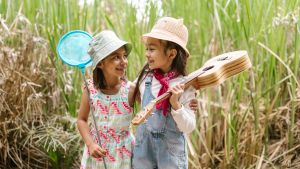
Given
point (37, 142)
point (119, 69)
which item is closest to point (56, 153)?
point (37, 142)

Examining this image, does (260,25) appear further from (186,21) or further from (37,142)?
(37,142)

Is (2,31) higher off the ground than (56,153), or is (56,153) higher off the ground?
(2,31)

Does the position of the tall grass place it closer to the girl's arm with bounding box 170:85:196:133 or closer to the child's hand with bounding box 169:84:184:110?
the girl's arm with bounding box 170:85:196:133

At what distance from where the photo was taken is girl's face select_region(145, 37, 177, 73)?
9.43 feet

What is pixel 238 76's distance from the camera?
4.29m

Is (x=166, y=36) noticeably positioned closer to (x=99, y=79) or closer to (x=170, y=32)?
(x=170, y=32)

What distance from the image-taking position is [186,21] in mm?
4664

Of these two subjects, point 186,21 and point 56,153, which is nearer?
point 56,153

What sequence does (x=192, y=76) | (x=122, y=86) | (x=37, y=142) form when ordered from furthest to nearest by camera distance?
(x=37, y=142)
(x=122, y=86)
(x=192, y=76)

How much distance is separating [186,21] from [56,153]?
1.41 meters

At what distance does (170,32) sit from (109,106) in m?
0.50

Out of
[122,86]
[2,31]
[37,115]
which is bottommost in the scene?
[37,115]

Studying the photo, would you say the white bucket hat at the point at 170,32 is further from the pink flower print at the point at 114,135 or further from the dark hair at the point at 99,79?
the pink flower print at the point at 114,135

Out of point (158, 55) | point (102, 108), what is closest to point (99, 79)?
point (102, 108)
